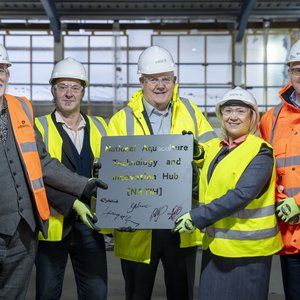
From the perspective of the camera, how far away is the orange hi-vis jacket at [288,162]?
315cm

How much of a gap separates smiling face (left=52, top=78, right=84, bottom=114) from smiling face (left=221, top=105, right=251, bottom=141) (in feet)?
3.74

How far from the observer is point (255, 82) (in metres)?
11.5

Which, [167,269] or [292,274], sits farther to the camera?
[167,269]

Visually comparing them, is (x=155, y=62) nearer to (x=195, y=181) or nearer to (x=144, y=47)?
(x=195, y=181)

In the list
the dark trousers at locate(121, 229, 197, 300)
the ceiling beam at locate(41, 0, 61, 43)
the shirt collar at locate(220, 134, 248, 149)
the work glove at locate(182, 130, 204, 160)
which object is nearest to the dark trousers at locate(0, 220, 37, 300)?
the dark trousers at locate(121, 229, 197, 300)

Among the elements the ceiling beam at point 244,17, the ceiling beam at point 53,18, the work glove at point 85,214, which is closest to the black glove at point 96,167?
the work glove at point 85,214

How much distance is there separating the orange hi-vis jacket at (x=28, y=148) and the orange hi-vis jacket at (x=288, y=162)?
1360mm

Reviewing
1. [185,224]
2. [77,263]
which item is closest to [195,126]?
[185,224]

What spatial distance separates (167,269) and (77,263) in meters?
0.63

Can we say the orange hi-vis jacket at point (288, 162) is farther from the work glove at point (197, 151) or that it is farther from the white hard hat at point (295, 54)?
the work glove at point (197, 151)

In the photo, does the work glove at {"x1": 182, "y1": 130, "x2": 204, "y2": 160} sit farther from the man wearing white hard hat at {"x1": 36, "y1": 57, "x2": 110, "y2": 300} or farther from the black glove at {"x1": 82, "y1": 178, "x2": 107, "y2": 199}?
the man wearing white hard hat at {"x1": 36, "y1": 57, "x2": 110, "y2": 300}

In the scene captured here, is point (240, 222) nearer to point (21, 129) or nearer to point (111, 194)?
point (111, 194)

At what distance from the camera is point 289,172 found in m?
3.17

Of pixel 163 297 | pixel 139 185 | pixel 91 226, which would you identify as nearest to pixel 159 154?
pixel 139 185
